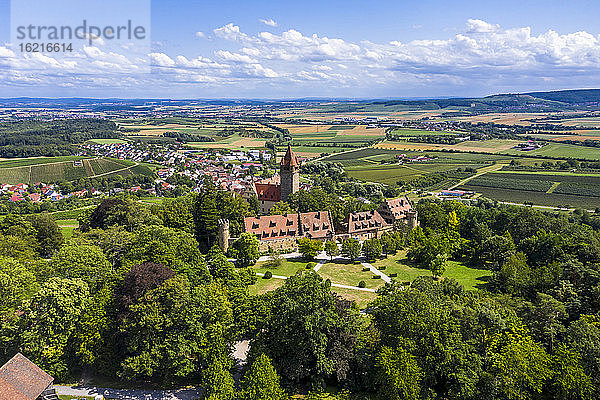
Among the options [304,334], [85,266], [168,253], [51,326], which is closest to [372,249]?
[168,253]

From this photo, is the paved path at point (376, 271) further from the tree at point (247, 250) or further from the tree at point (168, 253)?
the tree at point (168, 253)

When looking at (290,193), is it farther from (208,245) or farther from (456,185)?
(456,185)

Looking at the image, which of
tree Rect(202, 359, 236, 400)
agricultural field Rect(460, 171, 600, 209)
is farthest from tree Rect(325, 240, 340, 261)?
agricultural field Rect(460, 171, 600, 209)

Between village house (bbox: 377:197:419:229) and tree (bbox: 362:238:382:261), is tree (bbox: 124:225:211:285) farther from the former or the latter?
village house (bbox: 377:197:419:229)

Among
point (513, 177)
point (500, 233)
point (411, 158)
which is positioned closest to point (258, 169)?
point (411, 158)

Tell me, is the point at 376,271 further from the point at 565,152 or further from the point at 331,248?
the point at 565,152

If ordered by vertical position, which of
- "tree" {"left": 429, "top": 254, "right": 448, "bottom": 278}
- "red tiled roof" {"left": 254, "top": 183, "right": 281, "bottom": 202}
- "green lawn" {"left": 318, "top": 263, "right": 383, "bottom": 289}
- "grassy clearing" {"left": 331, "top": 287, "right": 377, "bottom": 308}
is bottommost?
"grassy clearing" {"left": 331, "top": 287, "right": 377, "bottom": 308}
